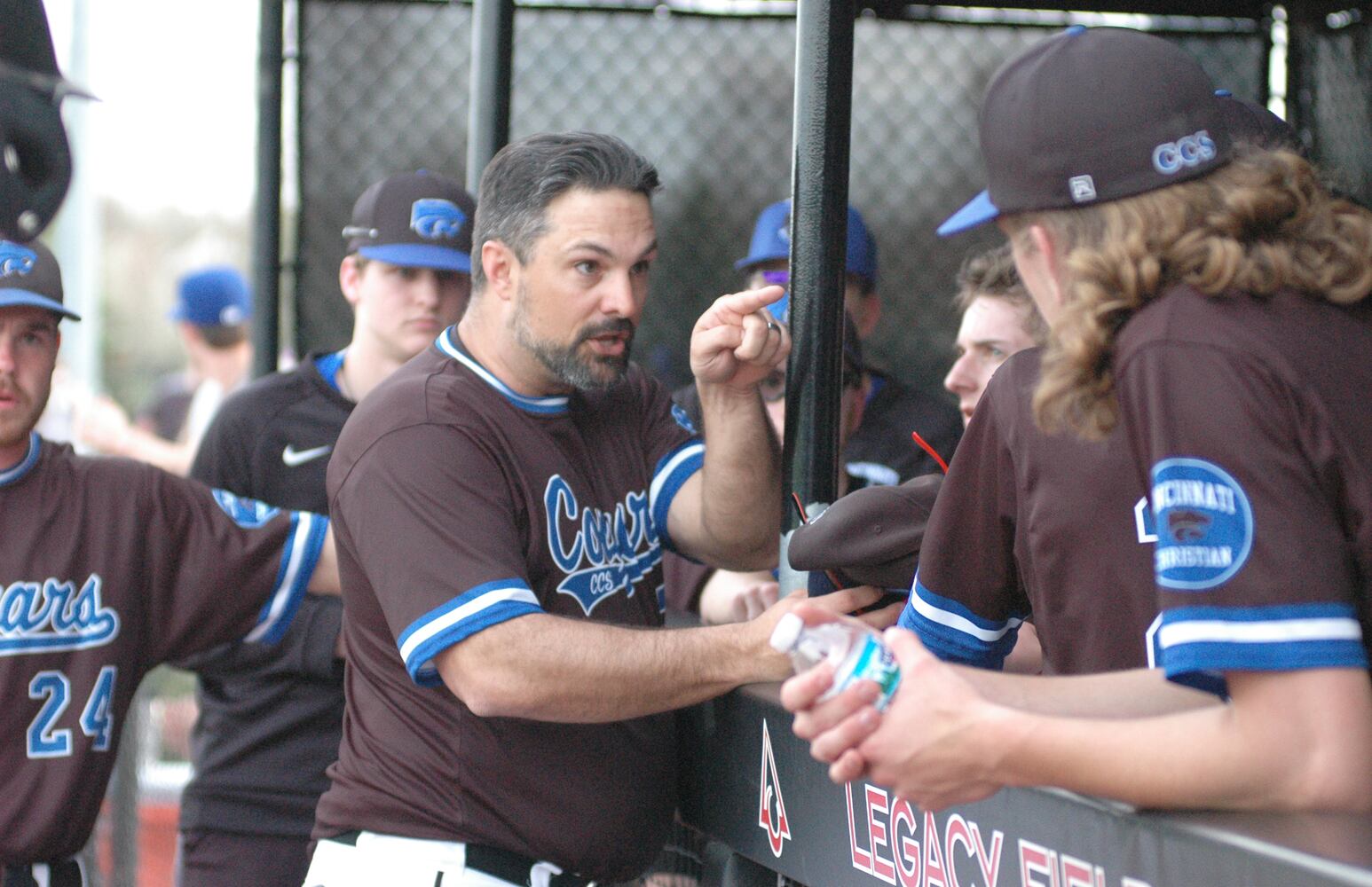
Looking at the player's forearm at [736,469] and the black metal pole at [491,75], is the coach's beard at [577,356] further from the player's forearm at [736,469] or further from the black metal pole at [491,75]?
the black metal pole at [491,75]

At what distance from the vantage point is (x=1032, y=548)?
1.68 metres

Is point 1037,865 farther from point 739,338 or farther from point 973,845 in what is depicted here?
point 739,338

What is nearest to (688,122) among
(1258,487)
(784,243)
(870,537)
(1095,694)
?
(784,243)

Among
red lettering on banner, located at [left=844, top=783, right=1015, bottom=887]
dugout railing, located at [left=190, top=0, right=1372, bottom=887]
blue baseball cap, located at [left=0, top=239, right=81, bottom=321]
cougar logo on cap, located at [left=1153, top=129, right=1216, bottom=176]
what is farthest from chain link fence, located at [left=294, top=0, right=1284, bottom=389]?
cougar logo on cap, located at [left=1153, top=129, right=1216, bottom=176]

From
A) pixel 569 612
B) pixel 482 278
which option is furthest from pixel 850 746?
pixel 482 278

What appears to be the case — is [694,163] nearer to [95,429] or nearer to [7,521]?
[95,429]

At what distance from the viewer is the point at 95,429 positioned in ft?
14.9

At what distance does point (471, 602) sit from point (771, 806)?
Answer: 51cm

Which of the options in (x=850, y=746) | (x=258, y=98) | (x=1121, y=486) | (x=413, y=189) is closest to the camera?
(x=850, y=746)

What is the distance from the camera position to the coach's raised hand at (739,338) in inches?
91.7

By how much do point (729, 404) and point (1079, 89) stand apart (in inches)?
45.2

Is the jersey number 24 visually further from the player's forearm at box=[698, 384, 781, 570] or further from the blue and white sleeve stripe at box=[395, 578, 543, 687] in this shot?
the player's forearm at box=[698, 384, 781, 570]

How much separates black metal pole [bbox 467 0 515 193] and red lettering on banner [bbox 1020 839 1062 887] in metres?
2.26

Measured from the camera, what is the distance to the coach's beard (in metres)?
2.39
